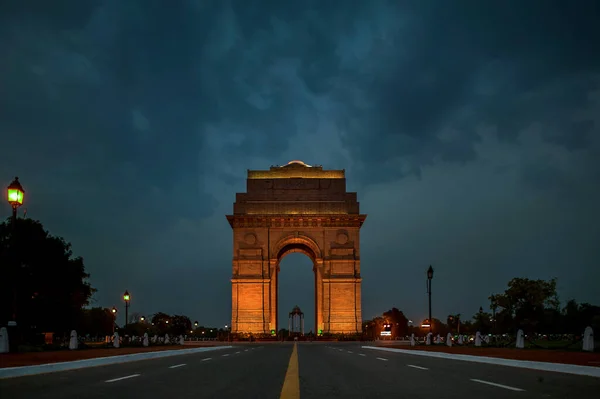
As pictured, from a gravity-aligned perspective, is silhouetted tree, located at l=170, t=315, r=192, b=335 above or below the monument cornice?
below

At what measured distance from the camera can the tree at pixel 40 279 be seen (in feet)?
152

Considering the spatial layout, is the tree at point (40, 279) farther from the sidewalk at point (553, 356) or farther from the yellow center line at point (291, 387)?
the yellow center line at point (291, 387)

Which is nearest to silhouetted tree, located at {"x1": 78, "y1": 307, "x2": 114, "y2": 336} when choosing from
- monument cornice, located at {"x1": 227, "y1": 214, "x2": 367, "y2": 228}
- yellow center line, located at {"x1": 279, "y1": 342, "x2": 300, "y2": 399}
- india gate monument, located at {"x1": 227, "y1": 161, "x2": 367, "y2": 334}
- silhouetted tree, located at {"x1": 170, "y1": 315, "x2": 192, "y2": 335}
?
silhouetted tree, located at {"x1": 170, "y1": 315, "x2": 192, "y2": 335}

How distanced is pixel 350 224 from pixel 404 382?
65.8 m

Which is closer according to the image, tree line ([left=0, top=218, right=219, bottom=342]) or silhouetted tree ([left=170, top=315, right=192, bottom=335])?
tree line ([left=0, top=218, right=219, bottom=342])

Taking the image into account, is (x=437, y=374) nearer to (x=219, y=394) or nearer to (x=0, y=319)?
(x=219, y=394)

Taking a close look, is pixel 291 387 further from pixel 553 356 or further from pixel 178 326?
pixel 178 326

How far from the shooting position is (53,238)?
5084 centimetres

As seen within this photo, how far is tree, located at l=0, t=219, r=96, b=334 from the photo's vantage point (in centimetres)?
4628

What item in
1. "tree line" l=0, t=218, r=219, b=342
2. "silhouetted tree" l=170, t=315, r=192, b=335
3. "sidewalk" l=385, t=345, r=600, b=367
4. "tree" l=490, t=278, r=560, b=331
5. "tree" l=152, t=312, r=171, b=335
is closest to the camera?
"sidewalk" l=385, t=345, r=600, b=367

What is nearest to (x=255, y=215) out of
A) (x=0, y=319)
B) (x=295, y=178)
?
(x=295, y=178)

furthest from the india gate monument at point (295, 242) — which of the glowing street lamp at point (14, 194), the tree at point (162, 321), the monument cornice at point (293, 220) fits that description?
the glowing street lamp at point (14, 194)

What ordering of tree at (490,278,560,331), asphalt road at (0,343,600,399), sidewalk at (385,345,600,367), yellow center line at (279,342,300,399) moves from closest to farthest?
1. yellow center line at (279,342,300,399)
2. asphalt road at (0,343,600,399)
3. sidewalk at (385,345,600,367)
4. tree at (490,278,560,331)

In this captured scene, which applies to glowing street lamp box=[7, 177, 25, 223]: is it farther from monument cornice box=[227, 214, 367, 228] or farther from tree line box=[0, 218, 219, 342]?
monument cornice box=[227, 214, 367, 228]
